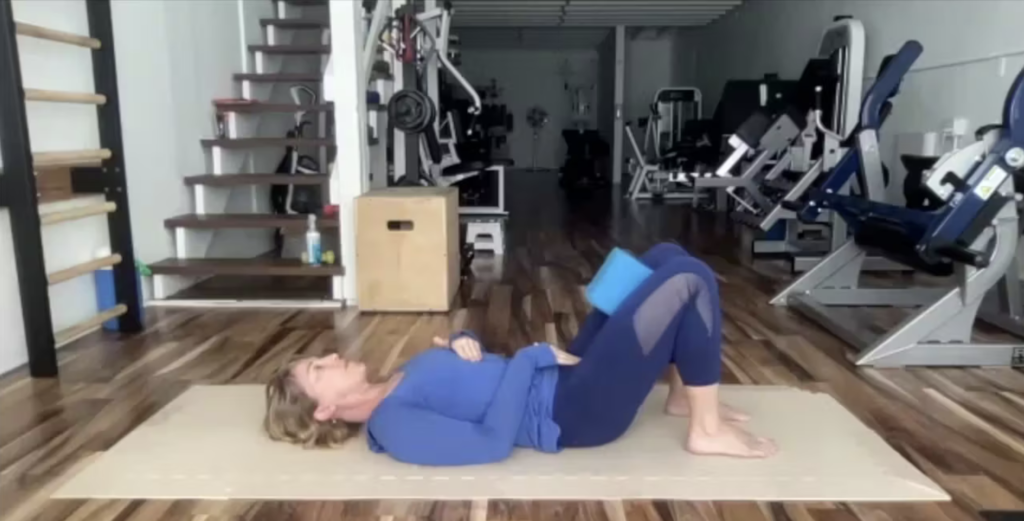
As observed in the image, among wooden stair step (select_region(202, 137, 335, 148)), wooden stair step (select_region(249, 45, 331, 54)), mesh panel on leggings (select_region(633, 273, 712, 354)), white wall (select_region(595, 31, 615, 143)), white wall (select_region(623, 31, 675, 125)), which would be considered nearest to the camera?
mesh panel on leggings (select_region(633, 273, 712, 354))

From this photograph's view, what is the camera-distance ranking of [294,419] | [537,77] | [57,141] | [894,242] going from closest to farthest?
[294,419] → [894,242] → [57,141] → [537,77]

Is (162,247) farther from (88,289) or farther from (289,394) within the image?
(289,394)

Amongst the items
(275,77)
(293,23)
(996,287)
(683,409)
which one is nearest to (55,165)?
(275,77)

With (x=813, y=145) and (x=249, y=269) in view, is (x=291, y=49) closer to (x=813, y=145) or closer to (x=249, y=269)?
(x=249, y=269)

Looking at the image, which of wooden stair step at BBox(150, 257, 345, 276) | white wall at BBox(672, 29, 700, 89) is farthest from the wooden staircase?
white wall at BBox(672, 29, 700, 89)

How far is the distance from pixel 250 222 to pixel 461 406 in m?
2.60

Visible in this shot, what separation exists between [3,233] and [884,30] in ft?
17.8

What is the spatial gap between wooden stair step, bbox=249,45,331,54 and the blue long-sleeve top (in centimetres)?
388

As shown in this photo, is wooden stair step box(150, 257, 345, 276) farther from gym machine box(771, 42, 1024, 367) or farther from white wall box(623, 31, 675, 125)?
white wall box(623, 31, 675, 125)

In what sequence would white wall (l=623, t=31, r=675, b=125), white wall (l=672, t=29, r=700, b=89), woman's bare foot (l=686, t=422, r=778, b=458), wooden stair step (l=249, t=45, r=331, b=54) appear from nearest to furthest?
woman's bare foot (l=686, t=422, r=778, b=458) → wooden stair step (l=249, t=45, r=331, b=54) → white wall (l=672, t=29, r=700, b=89) → white wall (l=623, t=31, r=675, b=125)

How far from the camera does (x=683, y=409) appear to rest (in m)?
2.36

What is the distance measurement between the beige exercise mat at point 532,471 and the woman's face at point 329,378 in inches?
8.9

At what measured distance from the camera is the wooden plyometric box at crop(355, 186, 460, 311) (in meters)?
3.69

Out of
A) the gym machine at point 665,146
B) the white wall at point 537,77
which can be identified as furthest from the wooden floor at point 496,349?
the white wall at point 537,77
